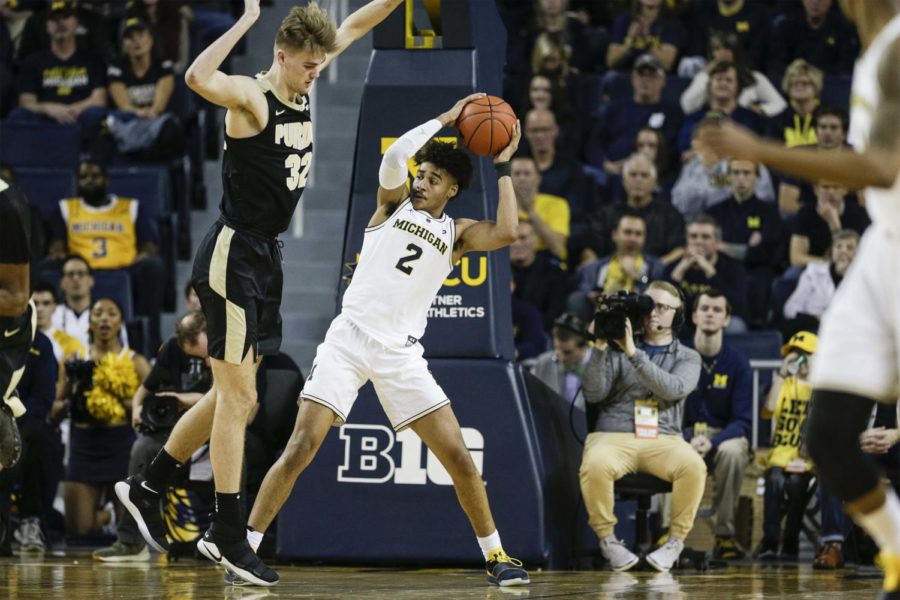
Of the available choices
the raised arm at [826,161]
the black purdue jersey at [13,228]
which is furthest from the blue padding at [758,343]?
the raised arm at [826,161]

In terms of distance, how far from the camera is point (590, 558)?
336 inches

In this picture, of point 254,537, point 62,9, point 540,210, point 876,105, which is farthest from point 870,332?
point 62,9

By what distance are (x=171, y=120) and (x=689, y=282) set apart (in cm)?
455

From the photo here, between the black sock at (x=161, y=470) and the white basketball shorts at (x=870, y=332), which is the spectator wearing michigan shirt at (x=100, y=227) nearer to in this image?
Answer: the black sock at (x=161, y=470)

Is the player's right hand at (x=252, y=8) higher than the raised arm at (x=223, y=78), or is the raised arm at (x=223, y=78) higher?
the player's right hand at (x=252, y=8)

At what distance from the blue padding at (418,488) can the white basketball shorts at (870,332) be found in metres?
3.53

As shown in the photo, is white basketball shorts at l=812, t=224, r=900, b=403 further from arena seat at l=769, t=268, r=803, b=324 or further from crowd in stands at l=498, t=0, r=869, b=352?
arena seat at l=769, t=268, r=803, b=324

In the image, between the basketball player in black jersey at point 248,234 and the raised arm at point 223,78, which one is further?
the basketball player in black jersey at point 248,234

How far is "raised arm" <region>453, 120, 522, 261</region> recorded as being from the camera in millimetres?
6508

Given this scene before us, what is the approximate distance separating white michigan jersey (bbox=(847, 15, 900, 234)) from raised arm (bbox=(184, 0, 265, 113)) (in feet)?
Result: 8.50

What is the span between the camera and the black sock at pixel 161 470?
252 inches

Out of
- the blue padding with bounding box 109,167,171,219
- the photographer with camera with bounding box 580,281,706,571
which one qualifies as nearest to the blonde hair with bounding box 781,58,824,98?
the photographer with camera with bounding box 580,281,706,571

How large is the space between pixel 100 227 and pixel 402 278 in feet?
17.3

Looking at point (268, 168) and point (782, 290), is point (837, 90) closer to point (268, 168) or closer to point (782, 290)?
point (782, 290)
